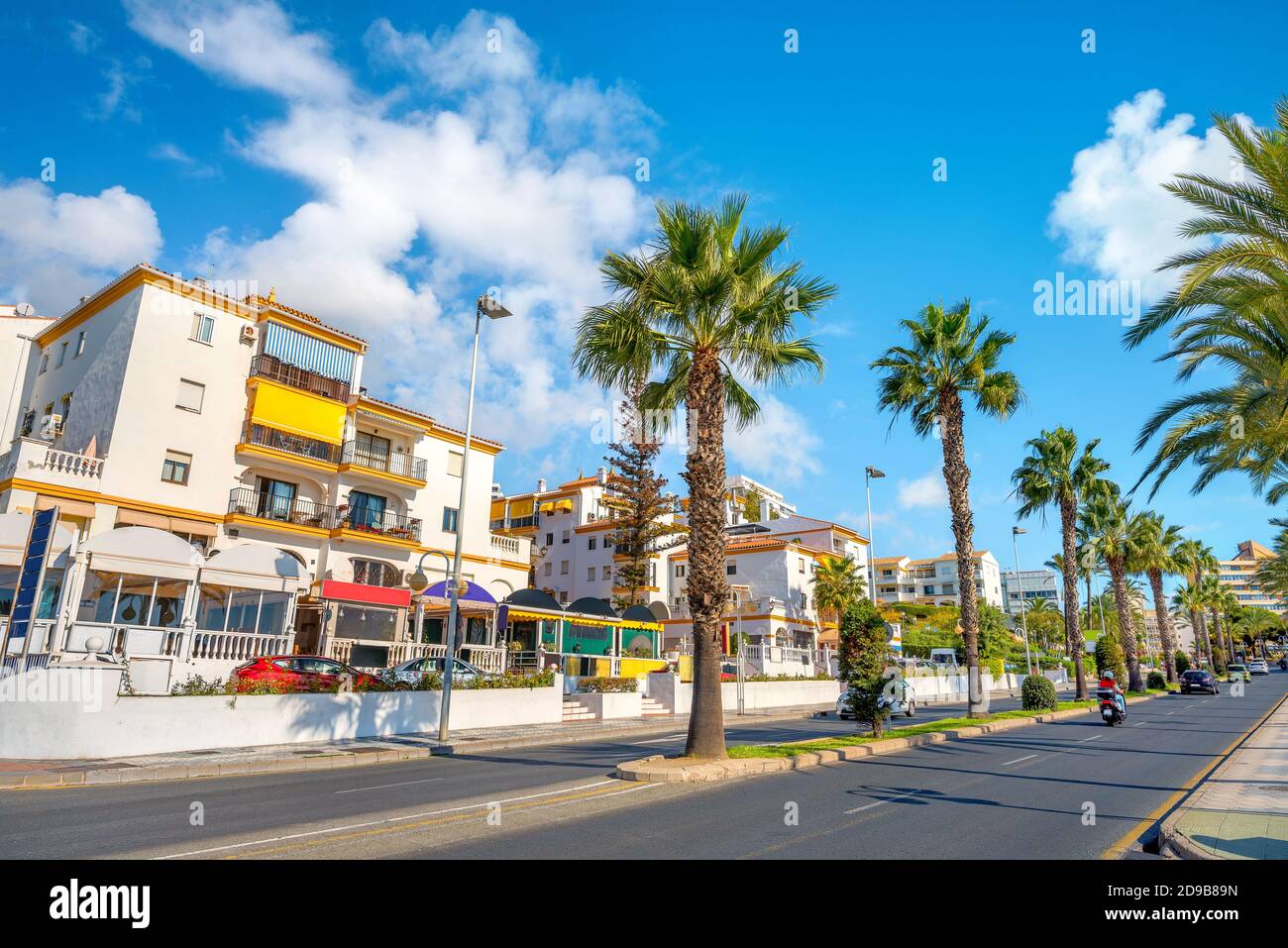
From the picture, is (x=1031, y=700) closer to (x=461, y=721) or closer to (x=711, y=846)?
(x=461, y=721)

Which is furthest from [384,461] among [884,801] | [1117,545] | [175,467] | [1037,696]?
[1117,545]

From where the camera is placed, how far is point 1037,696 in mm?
27984

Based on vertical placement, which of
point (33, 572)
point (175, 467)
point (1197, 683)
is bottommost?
point (1197, 683)

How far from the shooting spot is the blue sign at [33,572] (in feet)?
47.1

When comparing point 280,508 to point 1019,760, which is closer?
point 1019,760

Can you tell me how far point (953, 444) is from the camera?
2459cm

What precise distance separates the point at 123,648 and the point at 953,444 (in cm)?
2435

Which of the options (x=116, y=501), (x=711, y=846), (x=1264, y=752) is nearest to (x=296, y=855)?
(x=711, y=846)

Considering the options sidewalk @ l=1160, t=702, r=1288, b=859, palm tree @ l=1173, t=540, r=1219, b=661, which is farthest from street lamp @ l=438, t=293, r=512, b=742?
palm tree @ l=1173, t=540, r=1219, b=661

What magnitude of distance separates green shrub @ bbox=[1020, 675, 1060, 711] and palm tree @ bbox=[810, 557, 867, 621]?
84.0 feet

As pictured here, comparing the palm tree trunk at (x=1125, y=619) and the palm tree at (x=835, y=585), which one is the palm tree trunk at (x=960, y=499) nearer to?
the palm tree trunk at (x=1125, y=619)

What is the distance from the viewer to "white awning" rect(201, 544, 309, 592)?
20.5 metres

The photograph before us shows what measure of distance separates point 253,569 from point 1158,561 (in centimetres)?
5686

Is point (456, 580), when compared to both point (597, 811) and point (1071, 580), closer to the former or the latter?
point (597, 811)
